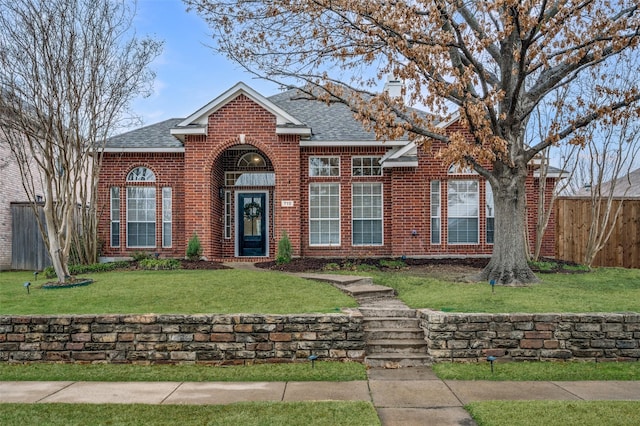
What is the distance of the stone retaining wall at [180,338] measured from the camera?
19.8 feet

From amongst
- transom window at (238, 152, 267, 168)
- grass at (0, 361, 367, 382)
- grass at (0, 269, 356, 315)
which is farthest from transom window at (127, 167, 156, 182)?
grass at (0, 361, 367, 382)

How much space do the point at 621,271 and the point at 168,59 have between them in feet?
44.9

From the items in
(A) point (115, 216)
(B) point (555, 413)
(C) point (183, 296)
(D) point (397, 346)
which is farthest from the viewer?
(A) point (115, 216)

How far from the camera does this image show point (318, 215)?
14.4m

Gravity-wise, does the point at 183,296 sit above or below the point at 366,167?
below

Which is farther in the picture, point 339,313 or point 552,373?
point 339,313

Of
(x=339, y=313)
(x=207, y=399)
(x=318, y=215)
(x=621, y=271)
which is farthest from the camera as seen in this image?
(x=318, y=215)

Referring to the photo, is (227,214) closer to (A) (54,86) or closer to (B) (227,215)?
(B) (227,215)

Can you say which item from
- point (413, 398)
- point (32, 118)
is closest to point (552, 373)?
point (413, 398)

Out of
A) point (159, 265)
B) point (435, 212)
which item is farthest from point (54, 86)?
point (435, 212)

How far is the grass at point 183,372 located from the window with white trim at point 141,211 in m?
8.77

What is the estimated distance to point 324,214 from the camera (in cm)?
1445

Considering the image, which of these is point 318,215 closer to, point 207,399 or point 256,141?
point 256,141

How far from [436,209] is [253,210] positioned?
6.01m
